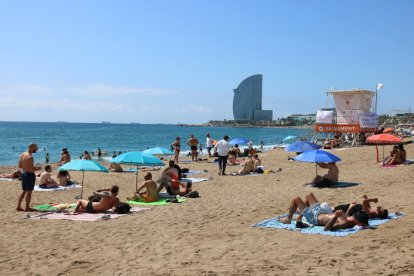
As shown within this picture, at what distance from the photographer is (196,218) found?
8586mm

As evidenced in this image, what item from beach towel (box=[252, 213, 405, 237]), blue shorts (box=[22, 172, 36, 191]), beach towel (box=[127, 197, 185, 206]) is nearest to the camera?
beach towel (box=[252, 213, 405, 237])

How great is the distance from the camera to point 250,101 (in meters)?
160

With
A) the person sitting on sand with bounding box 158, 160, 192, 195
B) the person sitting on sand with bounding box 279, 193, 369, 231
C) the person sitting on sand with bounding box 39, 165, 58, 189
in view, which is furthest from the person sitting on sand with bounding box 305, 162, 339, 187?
the person sitting on sand with bounding box 39, 165, 58, 189

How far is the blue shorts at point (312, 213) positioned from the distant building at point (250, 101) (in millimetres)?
147250

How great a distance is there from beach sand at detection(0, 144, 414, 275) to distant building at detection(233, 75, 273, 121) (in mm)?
145399

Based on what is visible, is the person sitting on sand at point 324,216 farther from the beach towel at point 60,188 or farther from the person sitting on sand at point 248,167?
the person sitting on sand at point 248,167

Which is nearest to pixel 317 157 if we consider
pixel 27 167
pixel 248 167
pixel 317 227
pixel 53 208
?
pixel 317 227

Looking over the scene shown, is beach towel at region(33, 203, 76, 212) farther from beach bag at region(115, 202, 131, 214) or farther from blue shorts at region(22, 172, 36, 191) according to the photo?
beach bag at region(115, 202, 131, 214)

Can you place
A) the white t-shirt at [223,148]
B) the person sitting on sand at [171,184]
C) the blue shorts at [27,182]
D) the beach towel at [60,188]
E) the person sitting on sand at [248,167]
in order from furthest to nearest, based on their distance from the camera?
the person sitting on sand at [248,167] < the white t-shirt at [223,148] < the beach towel at [60,188] < the person sitting on sand at [171,184] < the blue shorts at [27,182]

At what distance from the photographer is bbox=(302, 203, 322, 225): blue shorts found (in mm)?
7395

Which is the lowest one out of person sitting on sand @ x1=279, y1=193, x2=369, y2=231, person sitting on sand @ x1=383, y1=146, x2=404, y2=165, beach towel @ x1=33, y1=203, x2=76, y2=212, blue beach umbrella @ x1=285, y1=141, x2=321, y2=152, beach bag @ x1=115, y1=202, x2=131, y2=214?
beach towel @ x1=33, y1=203, x2=76, y2=212

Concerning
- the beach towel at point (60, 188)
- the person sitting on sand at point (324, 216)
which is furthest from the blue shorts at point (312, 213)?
the beach towel at point (60, 188)

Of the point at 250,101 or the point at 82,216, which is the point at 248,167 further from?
the point at 250,101

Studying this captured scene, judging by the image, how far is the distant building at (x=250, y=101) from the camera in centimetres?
15588
